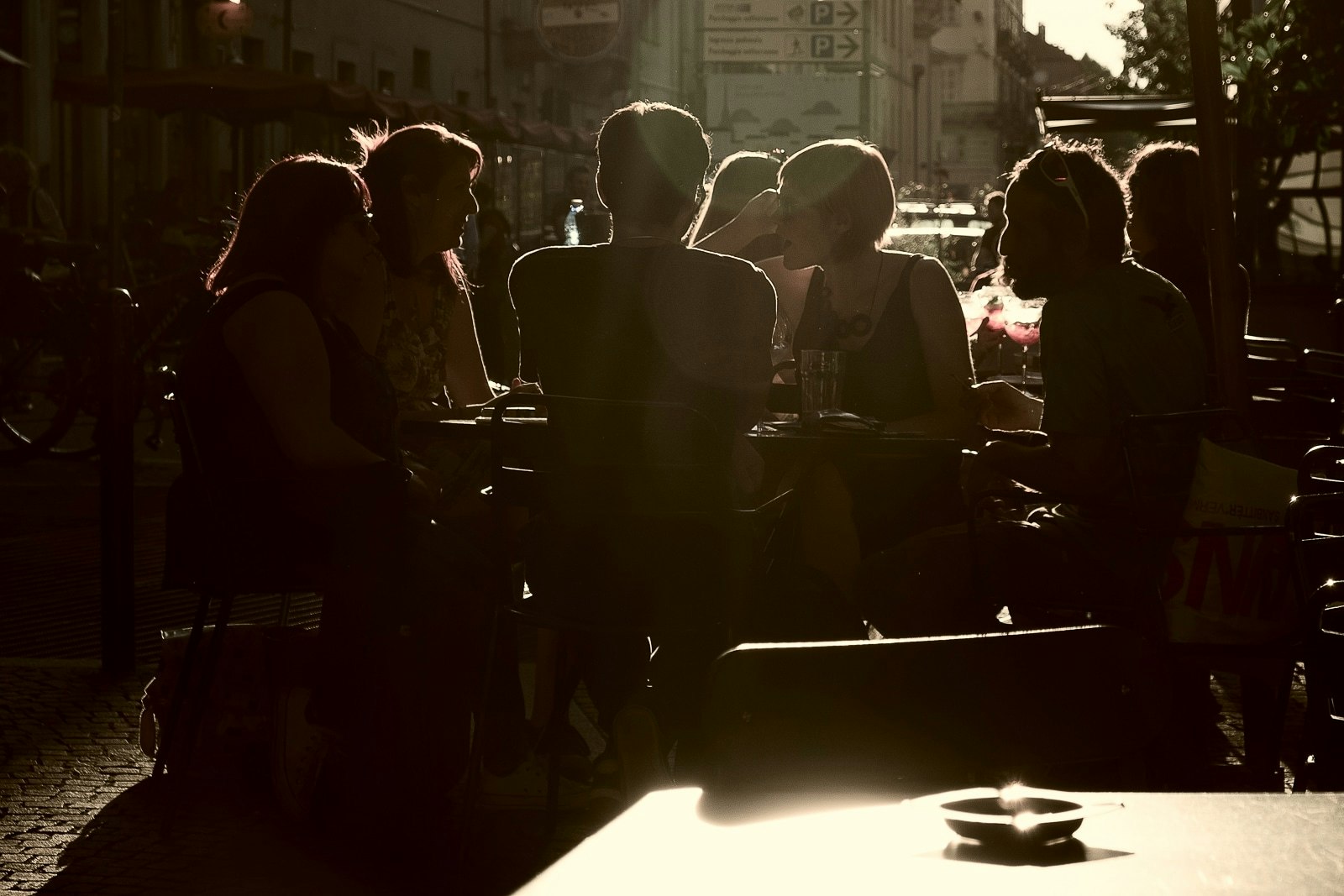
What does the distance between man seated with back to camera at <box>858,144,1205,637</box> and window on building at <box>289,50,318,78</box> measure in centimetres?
3077

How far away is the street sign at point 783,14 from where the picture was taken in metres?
30.2

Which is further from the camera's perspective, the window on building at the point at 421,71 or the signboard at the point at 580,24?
the window on building at the point at 421,71

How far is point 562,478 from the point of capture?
4.21 metres

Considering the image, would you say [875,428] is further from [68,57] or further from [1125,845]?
[68,57]

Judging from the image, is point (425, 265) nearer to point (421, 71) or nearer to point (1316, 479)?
point (1316, 479)

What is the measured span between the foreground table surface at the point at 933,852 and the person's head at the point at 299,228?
10.9 feet

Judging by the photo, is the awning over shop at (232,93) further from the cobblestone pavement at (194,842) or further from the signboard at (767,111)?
the cobblestone pavement at (194,842)

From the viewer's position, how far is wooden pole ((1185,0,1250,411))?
16.7 feet

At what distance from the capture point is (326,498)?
14.2 ft

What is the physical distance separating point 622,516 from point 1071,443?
1086 mm

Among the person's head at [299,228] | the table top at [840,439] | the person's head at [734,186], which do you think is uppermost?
the person's head at [734,186]

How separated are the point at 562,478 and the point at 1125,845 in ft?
10.0

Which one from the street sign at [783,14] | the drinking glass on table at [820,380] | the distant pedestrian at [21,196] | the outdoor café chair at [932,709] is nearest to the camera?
the outdoor café chair at [932,709]

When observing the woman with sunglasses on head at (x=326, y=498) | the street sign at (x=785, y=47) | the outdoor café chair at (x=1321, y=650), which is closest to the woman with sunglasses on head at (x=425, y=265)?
the woman with sunglasses on head at (x=326, y=498)
